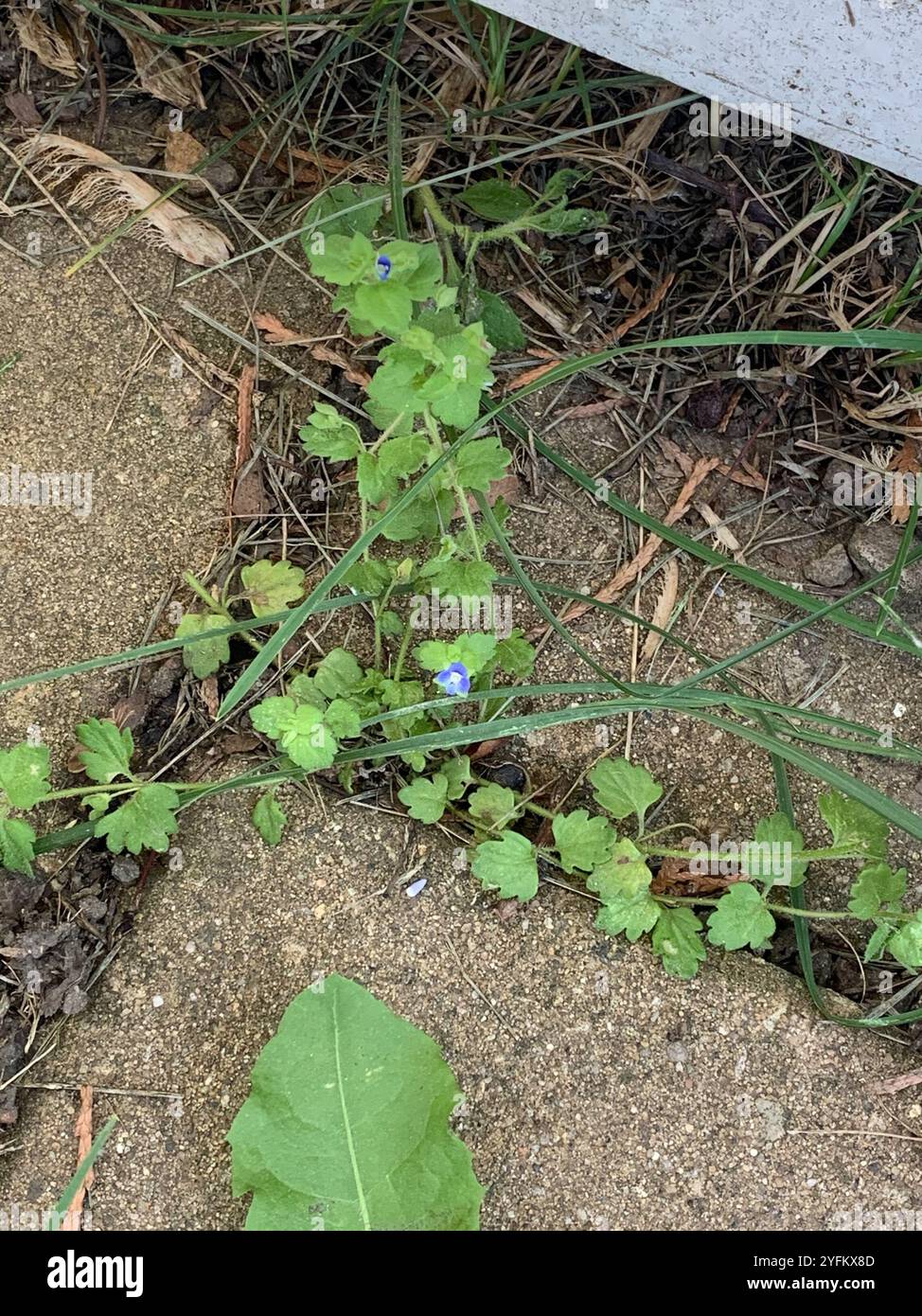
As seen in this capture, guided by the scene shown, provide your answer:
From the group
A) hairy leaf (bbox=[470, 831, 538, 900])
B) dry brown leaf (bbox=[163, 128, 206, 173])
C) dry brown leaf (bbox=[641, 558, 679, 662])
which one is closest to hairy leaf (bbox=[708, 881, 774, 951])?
hairy leaf (bbox=[470, 831, 538, 900])

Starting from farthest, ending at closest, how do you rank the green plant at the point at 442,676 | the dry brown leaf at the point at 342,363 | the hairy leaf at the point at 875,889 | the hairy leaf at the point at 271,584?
the dry brown leaf at the point at 342,363, the hairy leaf at the point at 271,584, the hairy leaf at the point at 875,889, the green plant at the point at 442,676

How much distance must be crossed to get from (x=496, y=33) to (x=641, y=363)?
72cm

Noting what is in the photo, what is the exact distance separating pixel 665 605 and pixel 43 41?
1.83 meters

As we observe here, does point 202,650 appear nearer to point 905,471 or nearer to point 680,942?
point 680,942

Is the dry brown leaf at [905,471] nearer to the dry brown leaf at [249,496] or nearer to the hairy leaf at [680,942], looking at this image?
the hairy leaf at [680,942]

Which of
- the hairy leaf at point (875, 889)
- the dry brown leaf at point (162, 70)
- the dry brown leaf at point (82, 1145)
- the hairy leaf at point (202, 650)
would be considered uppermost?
the dry brown leaf at point (162, 70)

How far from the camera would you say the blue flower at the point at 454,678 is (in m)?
1.98

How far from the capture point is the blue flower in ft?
6.49

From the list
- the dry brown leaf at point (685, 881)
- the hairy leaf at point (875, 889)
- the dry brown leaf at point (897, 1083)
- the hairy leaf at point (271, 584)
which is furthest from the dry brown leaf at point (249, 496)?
the dry brown leaf at point (897, 1083)

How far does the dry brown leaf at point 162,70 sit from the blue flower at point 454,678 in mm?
1426

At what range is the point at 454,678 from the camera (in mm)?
1982

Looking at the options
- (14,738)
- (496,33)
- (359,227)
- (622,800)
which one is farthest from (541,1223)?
(496,33)

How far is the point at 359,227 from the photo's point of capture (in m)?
2.14

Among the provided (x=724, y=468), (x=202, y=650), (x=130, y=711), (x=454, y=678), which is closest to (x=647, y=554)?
(x=724, y=468)
